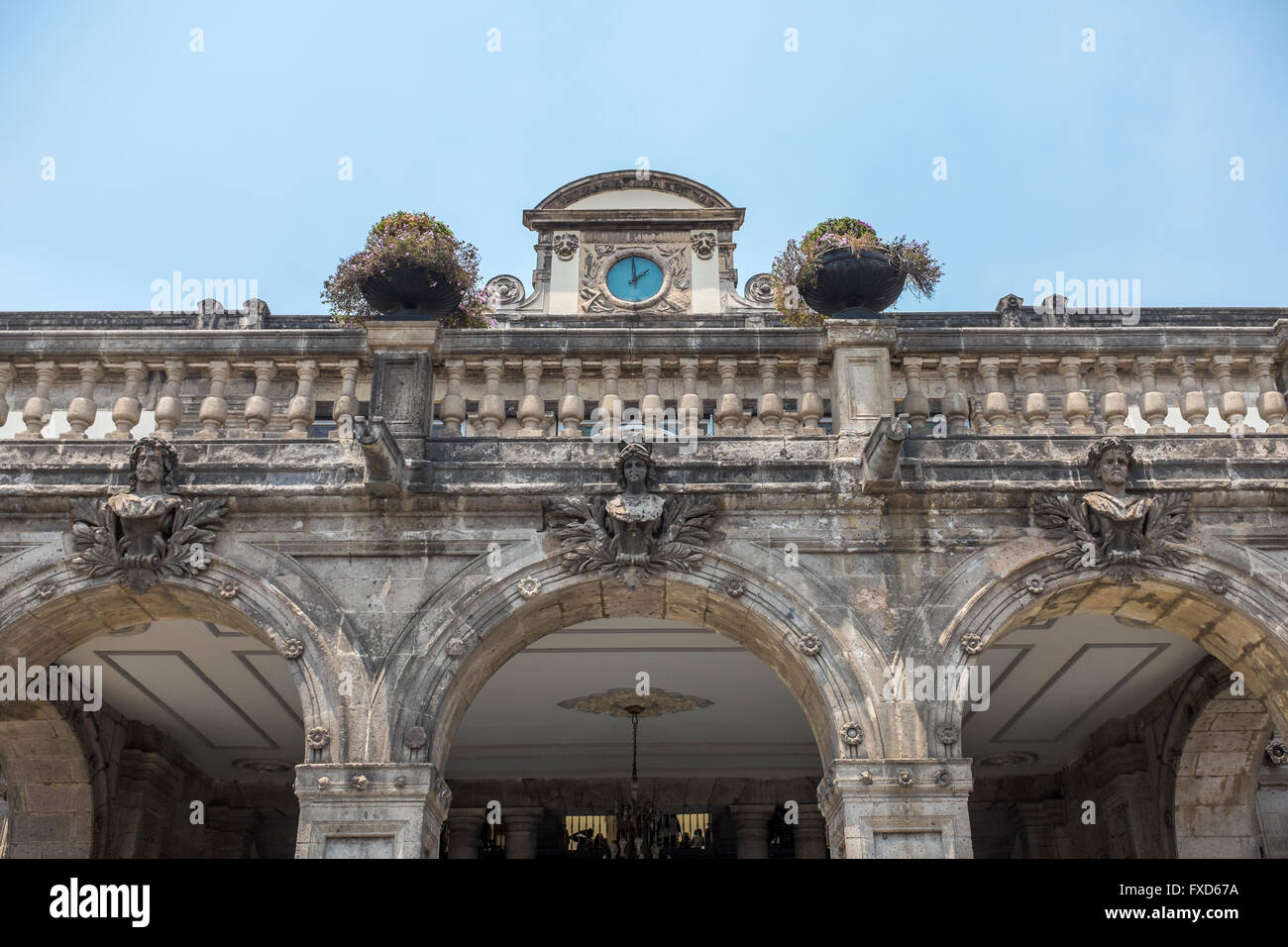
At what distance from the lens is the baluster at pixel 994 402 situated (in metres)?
8.91

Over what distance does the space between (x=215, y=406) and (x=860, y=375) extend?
186 inches

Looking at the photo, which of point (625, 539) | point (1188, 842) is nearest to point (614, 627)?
point (625, 539)

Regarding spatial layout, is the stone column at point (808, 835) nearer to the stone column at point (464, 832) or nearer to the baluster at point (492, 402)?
the stone column at point (464, 832)

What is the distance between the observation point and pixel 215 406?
8.90 metres

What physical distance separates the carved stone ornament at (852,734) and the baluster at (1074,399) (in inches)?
111

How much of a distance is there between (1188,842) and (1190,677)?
5.62ft

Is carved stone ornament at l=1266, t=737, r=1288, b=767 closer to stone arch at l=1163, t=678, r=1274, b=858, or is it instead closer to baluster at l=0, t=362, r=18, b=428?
stone arch at l=1163, t=678, r=1274, b=858

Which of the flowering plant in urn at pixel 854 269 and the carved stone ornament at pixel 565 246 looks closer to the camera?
the flowering plant in urn at pixel 854 269

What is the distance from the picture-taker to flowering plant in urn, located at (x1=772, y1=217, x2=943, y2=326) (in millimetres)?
9055

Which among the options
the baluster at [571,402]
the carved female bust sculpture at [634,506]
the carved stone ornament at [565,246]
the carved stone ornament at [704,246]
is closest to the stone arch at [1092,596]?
the carved female bust sculpture at [634,506]

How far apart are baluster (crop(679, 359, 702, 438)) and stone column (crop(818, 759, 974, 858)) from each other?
269 centimetres

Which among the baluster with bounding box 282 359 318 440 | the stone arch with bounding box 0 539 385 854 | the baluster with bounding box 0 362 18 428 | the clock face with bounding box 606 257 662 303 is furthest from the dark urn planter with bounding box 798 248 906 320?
the clock face with bounding box 606 257 662 303

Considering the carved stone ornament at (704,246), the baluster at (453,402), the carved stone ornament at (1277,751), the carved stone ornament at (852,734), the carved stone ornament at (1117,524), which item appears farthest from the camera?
the carved stone ornament at (704,246)
